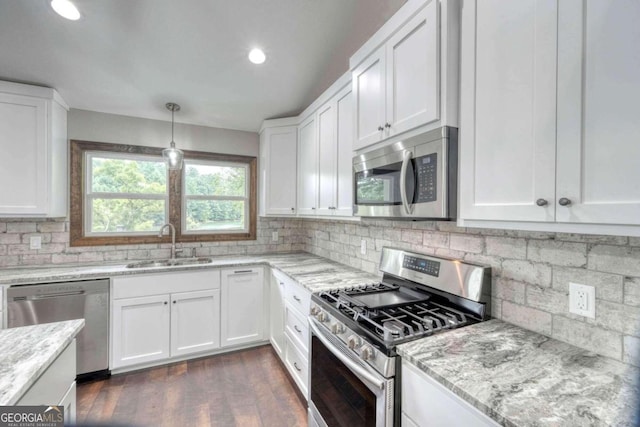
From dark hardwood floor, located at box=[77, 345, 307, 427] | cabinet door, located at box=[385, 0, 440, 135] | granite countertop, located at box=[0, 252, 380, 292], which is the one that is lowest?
dark hardwood floor, located at box=[77, 345, 307, 427]

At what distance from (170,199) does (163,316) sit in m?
1.26

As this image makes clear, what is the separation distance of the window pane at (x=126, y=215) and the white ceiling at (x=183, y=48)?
948mm

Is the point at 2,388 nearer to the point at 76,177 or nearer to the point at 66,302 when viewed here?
the point at 66,302

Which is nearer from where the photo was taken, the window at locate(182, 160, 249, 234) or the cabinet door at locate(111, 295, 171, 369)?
the cabinet door at locate(111, 295, 171, 369)

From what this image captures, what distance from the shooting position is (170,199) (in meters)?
3.22

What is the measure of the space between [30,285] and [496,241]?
3270 millimetres

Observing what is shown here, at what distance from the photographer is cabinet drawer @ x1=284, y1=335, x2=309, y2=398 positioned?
2098 millimetres

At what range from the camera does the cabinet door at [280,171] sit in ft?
10.3

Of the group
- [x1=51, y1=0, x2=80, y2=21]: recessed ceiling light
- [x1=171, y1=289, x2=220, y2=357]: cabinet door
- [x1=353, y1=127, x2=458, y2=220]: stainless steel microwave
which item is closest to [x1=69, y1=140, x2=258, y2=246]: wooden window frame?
[x1=171, y1=289, x2=220, y2=357]: cabinet door

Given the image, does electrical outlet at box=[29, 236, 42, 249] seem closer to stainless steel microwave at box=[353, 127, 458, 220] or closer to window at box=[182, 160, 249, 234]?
window at box=[182, 160, 249, 234]

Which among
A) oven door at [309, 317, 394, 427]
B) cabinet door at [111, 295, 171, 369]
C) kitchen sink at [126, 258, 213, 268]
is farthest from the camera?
kitchen sink at [126, 258, 213, 268]

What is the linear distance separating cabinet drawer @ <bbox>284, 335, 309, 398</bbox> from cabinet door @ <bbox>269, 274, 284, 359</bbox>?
0.17 m

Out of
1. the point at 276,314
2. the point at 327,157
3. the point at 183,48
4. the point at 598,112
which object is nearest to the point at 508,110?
the point at 598,112

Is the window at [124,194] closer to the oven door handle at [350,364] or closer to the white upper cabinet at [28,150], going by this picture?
the white upper cabinet at [28,150]
